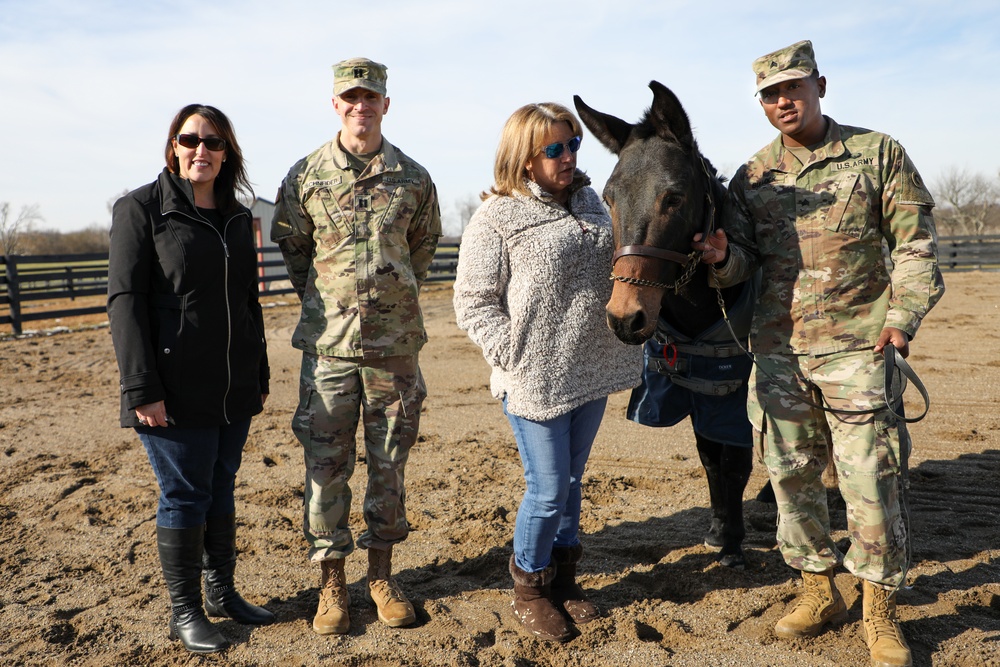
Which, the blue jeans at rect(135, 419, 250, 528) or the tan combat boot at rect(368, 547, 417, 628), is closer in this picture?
the blue jeans at rect(135, 419, 250, 528)

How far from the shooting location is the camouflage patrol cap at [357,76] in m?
2.79

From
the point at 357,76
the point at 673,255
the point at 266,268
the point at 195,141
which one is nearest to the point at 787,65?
the point at 673,255

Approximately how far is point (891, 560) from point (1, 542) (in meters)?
4.28

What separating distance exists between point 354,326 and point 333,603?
1.15 m

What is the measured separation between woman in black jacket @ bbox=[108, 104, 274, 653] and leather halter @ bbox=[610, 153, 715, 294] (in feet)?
4.93

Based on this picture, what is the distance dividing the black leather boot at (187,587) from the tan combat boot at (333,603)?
37cm

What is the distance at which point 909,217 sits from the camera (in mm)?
2467

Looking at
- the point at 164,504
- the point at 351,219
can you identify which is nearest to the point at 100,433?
the point at 164,504

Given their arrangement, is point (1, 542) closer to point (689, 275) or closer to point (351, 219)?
point (351, 219)

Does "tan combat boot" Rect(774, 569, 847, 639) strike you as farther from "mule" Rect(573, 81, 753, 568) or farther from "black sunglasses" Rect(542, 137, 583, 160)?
"black sunglasses" Rect(542, 137, 583, 160)

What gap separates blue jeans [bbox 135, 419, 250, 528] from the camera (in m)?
2.69

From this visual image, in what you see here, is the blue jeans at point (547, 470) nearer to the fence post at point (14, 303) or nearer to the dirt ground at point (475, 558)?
the dirt ground at point (475, 558)

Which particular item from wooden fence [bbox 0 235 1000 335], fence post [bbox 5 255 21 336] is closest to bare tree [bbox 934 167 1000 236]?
wooden fence [bbox 0 235 1000 335]

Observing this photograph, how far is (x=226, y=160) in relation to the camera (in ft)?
9.53
